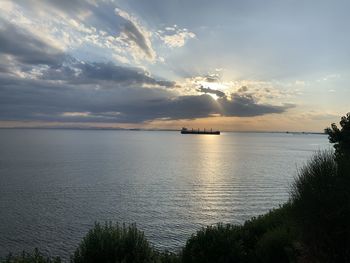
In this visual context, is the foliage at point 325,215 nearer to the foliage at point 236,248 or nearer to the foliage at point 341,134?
the foliage at point 236,248

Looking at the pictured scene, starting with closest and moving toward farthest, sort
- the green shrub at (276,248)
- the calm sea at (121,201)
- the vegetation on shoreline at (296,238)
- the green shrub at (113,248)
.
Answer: the vegetation on shoreline at (296,238)
the green shrub at (276,248)
the green shrub at (113,248)
the calm sea at (121,201)

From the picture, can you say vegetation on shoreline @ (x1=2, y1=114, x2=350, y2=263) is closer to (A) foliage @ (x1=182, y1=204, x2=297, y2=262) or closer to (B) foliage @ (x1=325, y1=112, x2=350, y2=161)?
(A) foliage @ (x1=182, y1=204, x2=297, y2=262)

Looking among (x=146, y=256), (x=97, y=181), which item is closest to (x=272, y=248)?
(x=146, y=256)

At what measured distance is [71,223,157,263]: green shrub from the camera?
1548 centimetres

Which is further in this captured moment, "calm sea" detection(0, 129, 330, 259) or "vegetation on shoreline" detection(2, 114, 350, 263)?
"calm sea" detection(0, 129, 330, 259)

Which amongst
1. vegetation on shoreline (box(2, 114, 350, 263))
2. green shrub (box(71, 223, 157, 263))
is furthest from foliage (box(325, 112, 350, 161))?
green shrub (box(71, 223, 157, 263))

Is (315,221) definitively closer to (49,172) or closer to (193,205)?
(193,205)

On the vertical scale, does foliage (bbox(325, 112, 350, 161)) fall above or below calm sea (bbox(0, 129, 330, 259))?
above

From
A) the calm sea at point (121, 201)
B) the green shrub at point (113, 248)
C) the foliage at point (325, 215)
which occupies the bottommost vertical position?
the calm sea at point (121, 201)

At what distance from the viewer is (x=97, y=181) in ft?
230

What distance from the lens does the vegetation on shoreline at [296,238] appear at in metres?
12.8

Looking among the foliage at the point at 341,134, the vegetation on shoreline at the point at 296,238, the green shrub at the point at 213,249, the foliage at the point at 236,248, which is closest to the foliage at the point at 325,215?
the vegetation on shoreline at the point at 296,238

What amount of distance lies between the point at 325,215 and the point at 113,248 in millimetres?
8784

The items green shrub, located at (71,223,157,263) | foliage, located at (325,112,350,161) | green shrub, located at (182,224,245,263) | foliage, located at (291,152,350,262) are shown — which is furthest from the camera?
foliage, located at (325,112,350,161)
